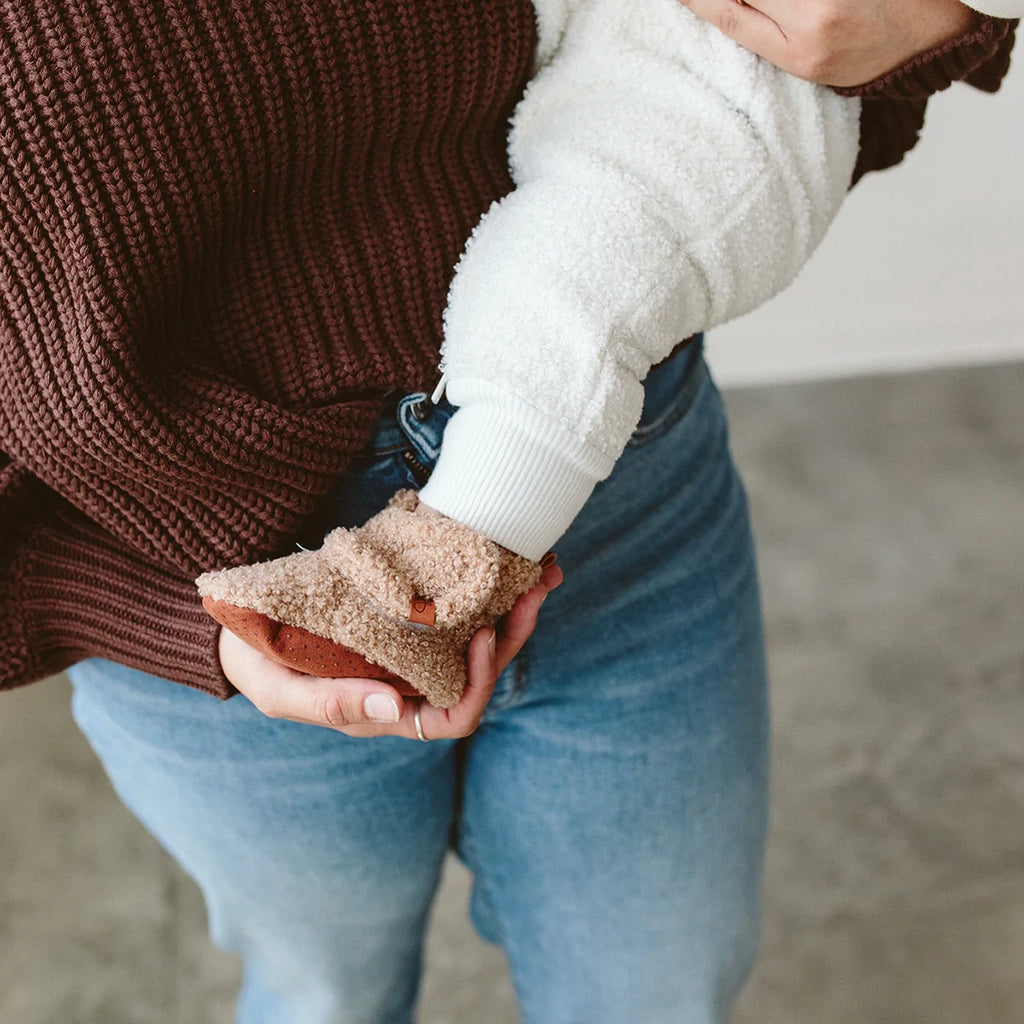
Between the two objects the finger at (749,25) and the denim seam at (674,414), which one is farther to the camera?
the denim seam at (674,414)

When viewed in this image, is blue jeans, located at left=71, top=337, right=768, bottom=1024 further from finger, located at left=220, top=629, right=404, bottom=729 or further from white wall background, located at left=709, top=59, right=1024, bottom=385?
white wall background, located at left=709, top=59, right=1024, bottom=385

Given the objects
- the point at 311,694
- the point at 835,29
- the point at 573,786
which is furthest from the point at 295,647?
the point at 835,29

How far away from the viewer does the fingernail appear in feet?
1.64

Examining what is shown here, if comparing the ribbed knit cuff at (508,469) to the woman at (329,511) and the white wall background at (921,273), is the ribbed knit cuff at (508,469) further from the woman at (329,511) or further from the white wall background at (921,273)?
the white wall background at (921,273)

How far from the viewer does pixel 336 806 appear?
0.66m

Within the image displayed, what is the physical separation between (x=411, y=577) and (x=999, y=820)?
1213 mm

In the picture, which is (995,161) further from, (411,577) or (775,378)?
(411,577)

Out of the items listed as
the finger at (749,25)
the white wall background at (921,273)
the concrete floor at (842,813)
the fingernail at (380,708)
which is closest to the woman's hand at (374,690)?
the fingernail at (380,708)

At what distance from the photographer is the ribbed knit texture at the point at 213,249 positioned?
45 centimetres

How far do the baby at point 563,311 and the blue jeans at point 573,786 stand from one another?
12 centimetres

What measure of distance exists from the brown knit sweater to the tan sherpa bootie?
5 centimetres

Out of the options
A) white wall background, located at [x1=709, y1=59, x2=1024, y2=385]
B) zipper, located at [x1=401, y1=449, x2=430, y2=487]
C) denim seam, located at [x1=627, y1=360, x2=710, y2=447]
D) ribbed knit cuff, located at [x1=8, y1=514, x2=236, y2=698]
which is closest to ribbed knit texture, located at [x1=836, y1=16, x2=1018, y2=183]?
denim seam, located at [x1=627, y1=360, x2=710, y2=447]

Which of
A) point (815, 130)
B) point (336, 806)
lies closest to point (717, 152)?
point (815, 130)

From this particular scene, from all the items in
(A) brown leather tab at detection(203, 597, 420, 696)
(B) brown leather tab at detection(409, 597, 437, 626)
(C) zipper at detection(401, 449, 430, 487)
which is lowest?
(A) brown leather tab at detection(203, 597, 420, 696)
